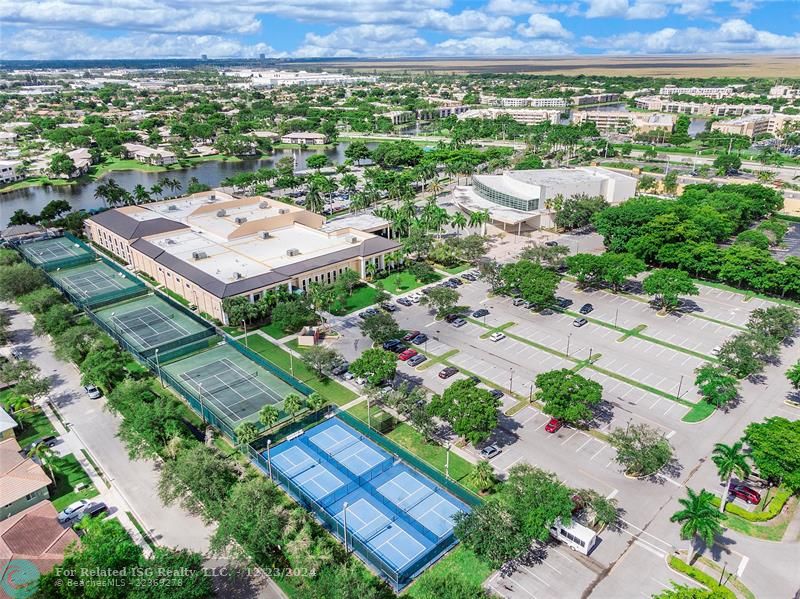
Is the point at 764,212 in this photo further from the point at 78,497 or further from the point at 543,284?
the point at 78,497

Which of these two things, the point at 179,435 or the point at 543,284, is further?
the point at 543,284

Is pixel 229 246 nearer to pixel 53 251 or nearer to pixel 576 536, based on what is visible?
pixel 53 251

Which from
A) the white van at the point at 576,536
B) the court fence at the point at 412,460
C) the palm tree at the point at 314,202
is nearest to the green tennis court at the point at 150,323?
the court fence at the point at 412,460

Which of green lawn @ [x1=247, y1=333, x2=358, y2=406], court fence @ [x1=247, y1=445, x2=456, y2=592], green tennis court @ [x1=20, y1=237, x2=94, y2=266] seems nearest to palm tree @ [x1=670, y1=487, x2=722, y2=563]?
court fence @ [x1=247, y1=445, x2=456, y2=592]

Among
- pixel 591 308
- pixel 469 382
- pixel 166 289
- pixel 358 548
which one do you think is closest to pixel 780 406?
pixel 591 308

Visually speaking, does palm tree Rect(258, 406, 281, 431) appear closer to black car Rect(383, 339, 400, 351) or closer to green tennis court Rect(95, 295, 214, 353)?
black car Rect(383, 339, 400, 351)

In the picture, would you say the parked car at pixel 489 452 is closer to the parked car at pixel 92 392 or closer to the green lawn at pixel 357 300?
the green lawn at pixel 357 300
